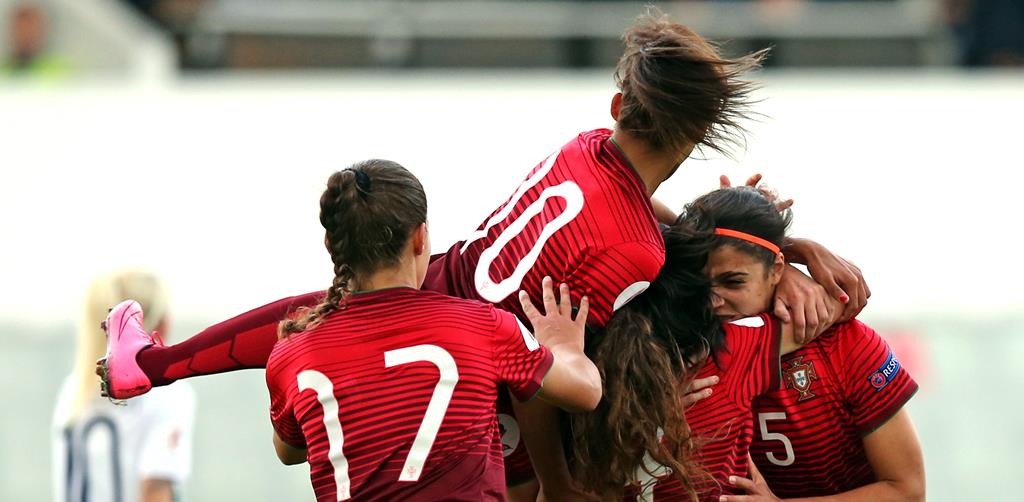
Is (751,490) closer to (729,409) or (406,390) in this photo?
(729,409)

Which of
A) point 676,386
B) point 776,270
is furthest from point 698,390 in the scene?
point 776,270

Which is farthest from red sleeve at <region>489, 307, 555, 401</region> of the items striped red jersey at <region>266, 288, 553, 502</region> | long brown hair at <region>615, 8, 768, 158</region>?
long brown hair at <region>615, 8, 768, 158</region>

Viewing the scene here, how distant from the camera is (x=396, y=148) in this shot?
7523mm

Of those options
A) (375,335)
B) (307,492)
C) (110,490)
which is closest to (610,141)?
(375,335)

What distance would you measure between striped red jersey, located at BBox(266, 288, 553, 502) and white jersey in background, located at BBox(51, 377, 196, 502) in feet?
5.90

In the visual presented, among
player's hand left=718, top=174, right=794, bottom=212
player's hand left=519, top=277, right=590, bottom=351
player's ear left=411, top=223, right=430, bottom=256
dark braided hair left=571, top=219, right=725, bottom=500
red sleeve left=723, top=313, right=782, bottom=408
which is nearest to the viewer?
player's ear left=411, top=223, right=430, bottom=256

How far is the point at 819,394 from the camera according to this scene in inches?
110

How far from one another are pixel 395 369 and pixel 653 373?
569 millimetres

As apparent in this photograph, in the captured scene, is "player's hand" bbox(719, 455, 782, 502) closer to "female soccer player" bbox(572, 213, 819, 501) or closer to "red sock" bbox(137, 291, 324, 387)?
"female soccer player" bbox(572, 213, 819, 501)

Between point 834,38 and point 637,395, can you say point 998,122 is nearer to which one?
point 834,38

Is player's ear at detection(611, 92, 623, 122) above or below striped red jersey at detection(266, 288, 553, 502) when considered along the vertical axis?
above

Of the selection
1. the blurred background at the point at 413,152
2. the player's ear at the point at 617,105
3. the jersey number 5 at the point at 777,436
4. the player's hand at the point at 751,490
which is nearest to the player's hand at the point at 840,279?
the jersey number 5 at the point at 777,436

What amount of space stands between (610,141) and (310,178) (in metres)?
4.80

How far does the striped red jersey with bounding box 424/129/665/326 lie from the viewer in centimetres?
261
